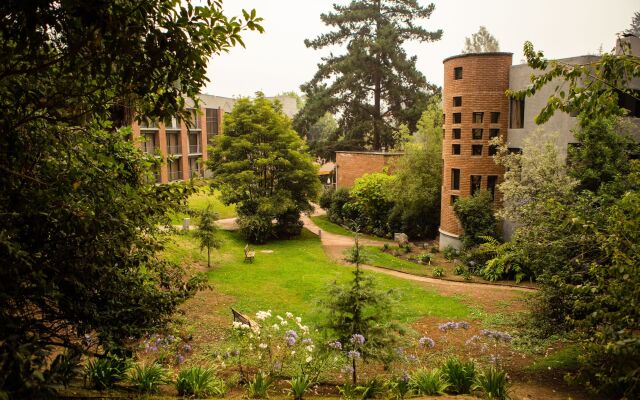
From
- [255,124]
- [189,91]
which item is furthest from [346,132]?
[189,91]

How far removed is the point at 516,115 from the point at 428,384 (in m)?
19.0

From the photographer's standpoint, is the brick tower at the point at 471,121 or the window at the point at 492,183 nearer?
the brick tower at the point at 471,121

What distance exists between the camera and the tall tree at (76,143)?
3742mm

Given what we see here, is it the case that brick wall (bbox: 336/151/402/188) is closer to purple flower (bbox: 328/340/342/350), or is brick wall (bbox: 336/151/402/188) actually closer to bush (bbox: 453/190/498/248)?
bush (bbox: 453/190/498/248)

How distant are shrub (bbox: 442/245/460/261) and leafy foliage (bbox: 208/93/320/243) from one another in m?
9.25

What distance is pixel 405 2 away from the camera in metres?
40.1

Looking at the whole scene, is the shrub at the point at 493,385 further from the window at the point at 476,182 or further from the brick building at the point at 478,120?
the window at the point at 476,182

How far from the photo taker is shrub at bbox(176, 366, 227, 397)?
7355 mm

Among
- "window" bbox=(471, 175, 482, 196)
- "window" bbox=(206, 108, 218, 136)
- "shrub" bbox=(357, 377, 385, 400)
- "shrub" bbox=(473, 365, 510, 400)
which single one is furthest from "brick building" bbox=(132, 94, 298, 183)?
"shrub" bbox=(473, 365, 510, 400)

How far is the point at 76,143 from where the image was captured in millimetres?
5219

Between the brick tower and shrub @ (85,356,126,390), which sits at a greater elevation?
the brick tower

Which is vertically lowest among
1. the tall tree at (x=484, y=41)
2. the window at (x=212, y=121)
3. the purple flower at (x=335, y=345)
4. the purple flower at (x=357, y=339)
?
the purple flower at (x=335, y=345)

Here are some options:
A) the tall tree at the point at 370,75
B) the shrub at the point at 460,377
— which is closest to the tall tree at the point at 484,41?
the tall tree at the point at 370,75

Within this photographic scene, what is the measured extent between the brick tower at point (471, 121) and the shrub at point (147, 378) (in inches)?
816
